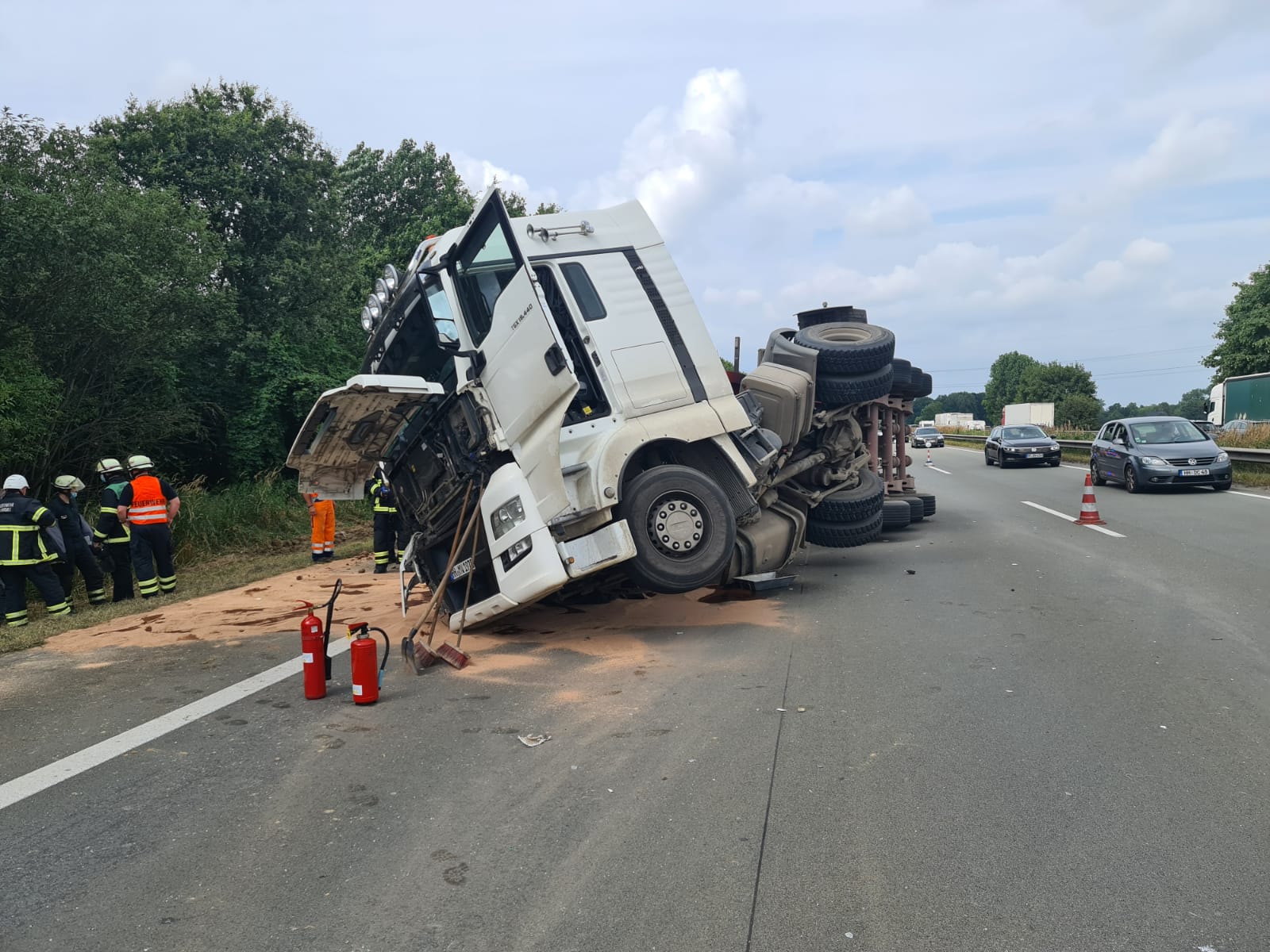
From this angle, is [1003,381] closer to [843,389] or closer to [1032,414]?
[1032,414]

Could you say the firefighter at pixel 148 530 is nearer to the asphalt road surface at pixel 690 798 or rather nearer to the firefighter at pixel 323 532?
the firefighter at pixel 323 532

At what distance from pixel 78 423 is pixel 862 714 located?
48.2 feet

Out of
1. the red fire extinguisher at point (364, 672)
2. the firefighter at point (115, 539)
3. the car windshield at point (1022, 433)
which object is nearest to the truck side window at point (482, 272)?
the red fire extinguisher at point (364, 672)

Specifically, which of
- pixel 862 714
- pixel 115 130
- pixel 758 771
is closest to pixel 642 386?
pixel 862 714

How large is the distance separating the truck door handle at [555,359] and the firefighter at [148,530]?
6617 millimetres

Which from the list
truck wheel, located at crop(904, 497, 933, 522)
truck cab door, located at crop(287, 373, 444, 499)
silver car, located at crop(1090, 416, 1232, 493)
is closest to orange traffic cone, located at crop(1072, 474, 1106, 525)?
truck wheel, located at crop(904, 497, 933, 522)

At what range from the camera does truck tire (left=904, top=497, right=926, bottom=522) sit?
1367cm

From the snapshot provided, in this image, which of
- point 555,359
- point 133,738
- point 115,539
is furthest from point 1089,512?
point 115,539

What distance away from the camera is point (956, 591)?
342 inches

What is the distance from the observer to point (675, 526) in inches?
280

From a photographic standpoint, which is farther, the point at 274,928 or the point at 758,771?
the point at 758,771

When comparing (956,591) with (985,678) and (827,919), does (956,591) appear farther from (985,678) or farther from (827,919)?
(827,919)

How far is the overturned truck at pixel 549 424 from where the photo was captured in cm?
659

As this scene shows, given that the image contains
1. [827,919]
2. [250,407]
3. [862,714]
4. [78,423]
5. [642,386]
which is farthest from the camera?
[250,407]
